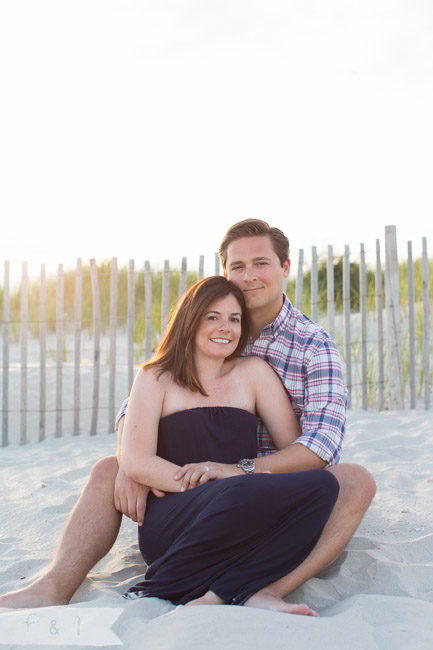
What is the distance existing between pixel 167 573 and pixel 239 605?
0.28m

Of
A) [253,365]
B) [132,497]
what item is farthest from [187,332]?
[132,497]

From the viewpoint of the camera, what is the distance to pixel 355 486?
238 centimetres

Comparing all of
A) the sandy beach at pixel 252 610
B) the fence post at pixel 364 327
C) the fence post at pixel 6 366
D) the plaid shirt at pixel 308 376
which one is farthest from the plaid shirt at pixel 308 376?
the fence post at pixel 6 366

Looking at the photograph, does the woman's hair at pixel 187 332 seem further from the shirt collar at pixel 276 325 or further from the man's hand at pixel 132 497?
the man's hand at pixel 132 497

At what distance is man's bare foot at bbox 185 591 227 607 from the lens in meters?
2.01

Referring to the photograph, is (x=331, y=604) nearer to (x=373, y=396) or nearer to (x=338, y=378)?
(x=338, y=378)

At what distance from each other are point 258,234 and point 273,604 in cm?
159

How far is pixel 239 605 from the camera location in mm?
2004

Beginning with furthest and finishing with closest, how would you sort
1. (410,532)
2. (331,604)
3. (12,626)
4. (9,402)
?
(9,402) → (410,532) → (331,604) → (12,626)

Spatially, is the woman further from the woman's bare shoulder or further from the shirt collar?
the shirt collar

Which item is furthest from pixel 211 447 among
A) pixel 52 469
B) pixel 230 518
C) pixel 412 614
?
pixel 52 469

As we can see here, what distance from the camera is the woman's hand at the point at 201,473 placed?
7.64 feet

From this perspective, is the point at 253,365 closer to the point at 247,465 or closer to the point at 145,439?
the point at 247,465

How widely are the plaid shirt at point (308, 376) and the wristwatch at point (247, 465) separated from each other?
23 centimetres
